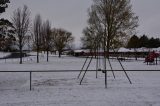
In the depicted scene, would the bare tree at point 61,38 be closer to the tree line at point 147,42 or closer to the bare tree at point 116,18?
the tree line at point 147,42

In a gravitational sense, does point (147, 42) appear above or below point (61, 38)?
below

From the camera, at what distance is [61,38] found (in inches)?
4478

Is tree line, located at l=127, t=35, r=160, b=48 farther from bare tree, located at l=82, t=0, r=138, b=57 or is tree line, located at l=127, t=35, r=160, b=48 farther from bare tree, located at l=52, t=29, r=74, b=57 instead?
bare tree, located at l=82, t=0, r=138, b=57

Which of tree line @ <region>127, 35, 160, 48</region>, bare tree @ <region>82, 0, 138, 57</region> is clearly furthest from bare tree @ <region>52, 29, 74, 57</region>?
bare tree @ <region>82, 0, 138, 57</region>

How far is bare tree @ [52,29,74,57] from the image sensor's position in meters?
107

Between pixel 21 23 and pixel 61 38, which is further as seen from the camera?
pixel 61 38

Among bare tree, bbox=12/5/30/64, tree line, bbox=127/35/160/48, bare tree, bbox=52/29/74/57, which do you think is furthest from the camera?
bare tree, bbox=52/29/74/57

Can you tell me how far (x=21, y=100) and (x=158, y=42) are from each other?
321 ft

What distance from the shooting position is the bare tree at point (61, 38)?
107m

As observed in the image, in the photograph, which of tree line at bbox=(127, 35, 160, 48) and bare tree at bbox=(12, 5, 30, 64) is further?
tree line at bbox=(127, 35, 160, 48)

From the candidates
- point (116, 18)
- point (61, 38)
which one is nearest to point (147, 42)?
point (61, 38)

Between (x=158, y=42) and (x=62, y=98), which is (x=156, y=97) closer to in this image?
(x=62, y=98)

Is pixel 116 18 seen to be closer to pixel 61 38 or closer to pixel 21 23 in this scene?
pixel 21 23

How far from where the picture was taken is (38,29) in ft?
178
